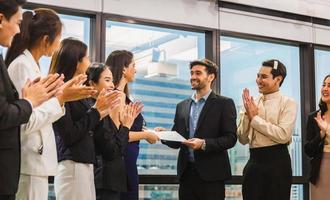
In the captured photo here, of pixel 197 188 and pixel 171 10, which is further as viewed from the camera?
pixel 171 10

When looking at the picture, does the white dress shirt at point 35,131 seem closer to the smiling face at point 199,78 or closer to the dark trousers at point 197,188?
the dark trousers at point 197,188

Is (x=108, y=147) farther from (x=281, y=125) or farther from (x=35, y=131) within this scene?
(x=281, y=125)

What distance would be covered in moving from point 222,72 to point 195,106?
51.2 inches

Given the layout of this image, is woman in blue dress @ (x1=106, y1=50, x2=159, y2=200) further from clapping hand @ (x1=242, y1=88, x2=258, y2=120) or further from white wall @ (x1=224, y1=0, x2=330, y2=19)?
white wall @ (x1=224, y1=0, x2=330, y2=19)

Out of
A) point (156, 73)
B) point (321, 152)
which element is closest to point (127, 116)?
point (156, 73)

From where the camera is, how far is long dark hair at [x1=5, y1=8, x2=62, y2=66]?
2.10m

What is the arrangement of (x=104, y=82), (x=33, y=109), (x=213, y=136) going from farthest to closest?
(x=213, y=136)
(x=104, y=82)
(x=33, y=109)

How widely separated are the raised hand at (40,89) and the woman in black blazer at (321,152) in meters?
2.56

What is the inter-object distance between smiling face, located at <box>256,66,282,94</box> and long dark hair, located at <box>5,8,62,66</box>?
2.03 metres

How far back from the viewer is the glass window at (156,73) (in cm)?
440

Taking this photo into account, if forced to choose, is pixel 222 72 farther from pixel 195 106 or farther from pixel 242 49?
pixel 195 106

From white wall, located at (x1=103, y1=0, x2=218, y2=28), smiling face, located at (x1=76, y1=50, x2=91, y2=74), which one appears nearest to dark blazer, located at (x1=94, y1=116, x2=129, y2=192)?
smiling face, located at (x1=76, y1=50, x2=91, y2=74)

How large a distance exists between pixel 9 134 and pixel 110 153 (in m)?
1.07

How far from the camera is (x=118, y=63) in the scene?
127 inches
